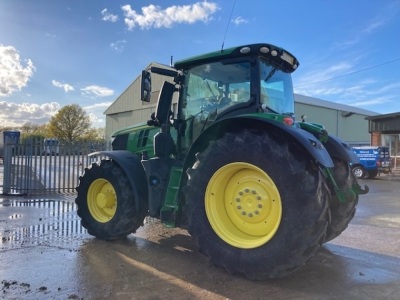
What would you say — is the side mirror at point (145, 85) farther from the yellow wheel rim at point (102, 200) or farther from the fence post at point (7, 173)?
the fence post at point (7, 173)

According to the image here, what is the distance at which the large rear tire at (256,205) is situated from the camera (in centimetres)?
363

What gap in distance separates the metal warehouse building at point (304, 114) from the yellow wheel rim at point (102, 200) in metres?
24.2

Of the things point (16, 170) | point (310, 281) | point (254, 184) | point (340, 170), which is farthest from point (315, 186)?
point (16, 170)

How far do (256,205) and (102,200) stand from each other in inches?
112

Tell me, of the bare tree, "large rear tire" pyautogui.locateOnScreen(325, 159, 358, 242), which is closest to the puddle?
"large rear tire" pyautogui.locateOnScreen(325, 159, 358, 242)

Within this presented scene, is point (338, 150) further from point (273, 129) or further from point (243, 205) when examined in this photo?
point (243, 205)

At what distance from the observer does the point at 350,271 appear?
Result: 449 centimetres

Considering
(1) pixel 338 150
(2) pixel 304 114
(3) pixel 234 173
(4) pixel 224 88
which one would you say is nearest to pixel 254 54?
(4) pixel 224 88

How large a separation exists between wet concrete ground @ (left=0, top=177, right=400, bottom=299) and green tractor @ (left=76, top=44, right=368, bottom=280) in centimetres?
29

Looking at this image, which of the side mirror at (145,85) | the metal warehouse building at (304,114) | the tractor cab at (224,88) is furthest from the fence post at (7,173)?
the metal warehouse building at (304,114)

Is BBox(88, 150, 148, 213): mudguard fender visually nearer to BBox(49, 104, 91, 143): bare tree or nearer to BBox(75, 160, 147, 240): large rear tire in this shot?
BBox(75, 160, 147, 240): large rear tire

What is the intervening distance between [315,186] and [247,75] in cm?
172

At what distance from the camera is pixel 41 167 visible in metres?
12.1

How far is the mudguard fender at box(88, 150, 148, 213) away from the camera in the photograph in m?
5.42
